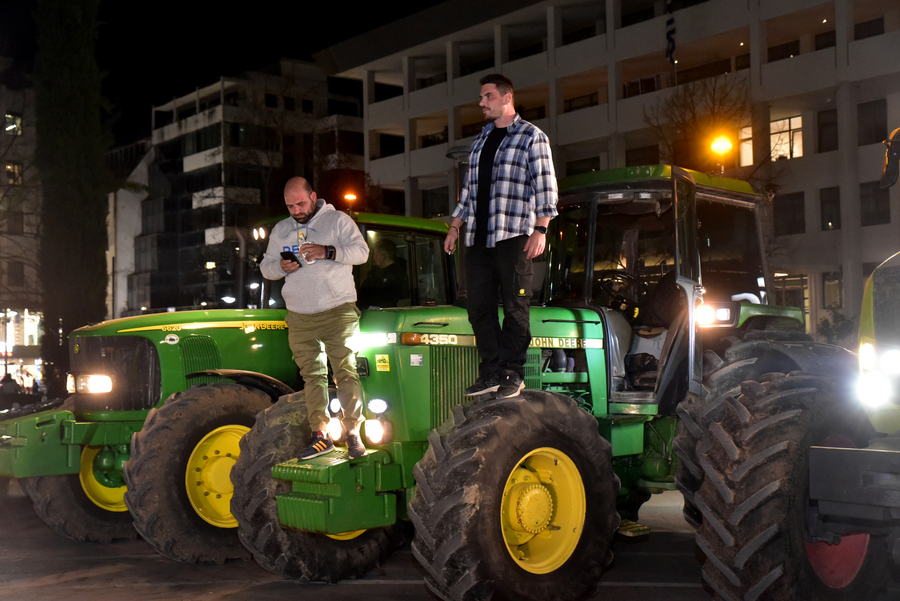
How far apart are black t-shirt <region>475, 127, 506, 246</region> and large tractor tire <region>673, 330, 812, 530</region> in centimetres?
174

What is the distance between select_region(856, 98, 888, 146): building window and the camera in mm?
31094

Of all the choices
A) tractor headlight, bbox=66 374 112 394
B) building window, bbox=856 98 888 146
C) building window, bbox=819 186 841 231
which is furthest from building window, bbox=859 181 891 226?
tractor headlight, bbox=66 374 112 394

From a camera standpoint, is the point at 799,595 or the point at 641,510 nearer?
the point at 799,595

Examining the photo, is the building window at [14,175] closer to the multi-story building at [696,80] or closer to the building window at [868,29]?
the multi-story building at [696,80]

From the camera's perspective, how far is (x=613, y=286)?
7.99 meters

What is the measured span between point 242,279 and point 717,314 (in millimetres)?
5076

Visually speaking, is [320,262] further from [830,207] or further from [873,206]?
[830,207]

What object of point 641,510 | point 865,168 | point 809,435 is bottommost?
point 641,510

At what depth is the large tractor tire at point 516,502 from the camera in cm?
552

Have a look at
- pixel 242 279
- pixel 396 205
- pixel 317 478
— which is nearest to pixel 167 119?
pixel 396 205

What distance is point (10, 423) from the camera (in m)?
9.14

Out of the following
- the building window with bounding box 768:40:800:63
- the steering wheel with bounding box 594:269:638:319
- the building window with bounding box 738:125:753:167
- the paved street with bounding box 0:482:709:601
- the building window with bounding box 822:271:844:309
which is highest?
the building window with bounding box 768:40:800:63

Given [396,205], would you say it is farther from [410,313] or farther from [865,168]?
[410,313]

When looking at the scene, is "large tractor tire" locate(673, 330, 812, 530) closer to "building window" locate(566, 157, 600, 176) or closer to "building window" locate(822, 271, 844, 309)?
"building window" locate(822, 271, 844, 309)
